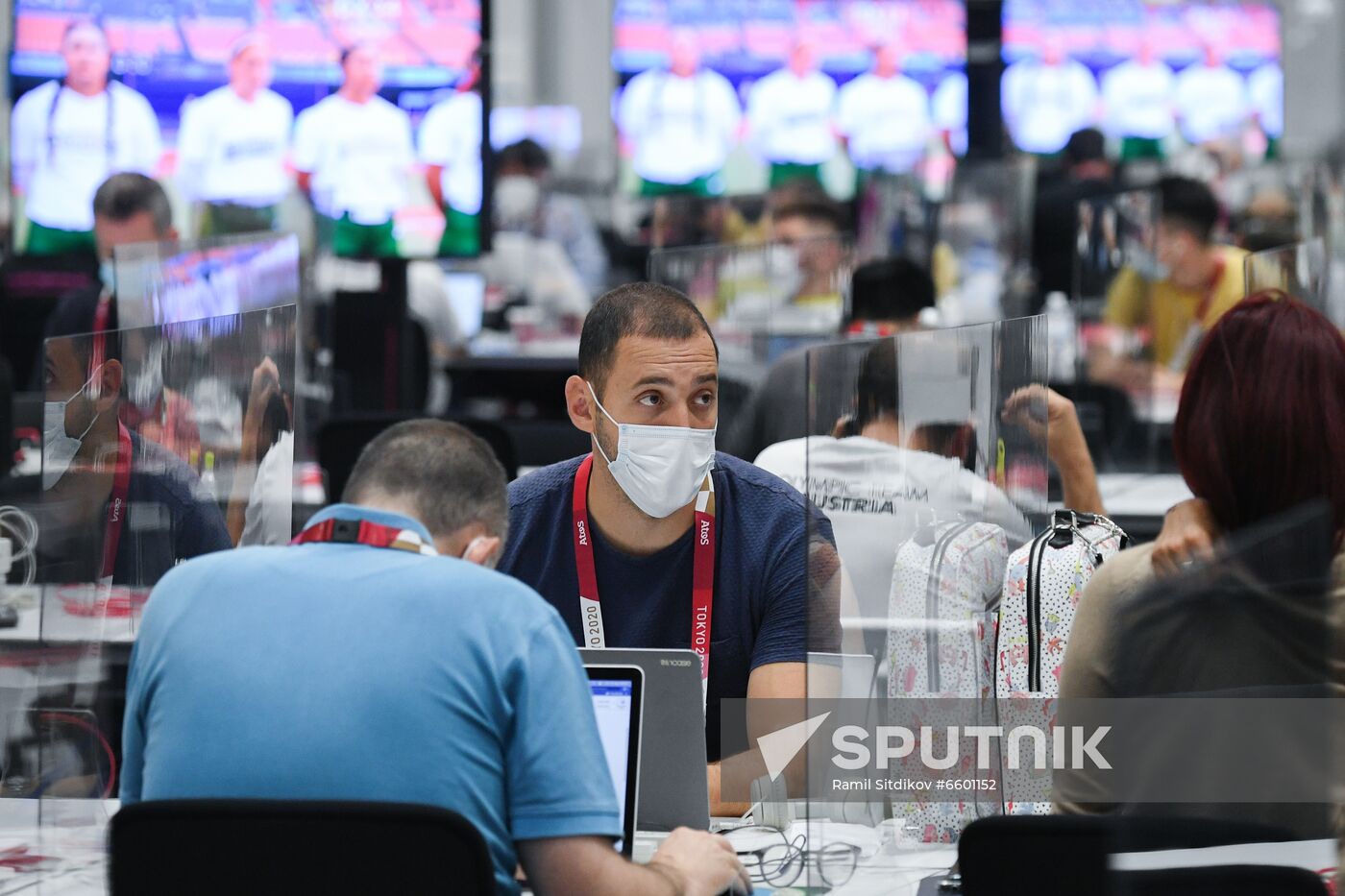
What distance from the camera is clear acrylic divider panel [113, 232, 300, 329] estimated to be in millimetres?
2824

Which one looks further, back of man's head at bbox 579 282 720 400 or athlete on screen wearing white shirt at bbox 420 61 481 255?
athlete on screen wearing white shirt at bbox 420 61 481 255

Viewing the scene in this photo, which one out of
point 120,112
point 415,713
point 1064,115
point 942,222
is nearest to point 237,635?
point 415,713

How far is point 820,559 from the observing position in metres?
2.01

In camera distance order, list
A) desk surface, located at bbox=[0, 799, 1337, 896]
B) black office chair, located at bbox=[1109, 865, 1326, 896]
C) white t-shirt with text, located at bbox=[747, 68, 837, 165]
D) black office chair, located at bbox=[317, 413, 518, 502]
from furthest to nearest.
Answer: white t-shirt with text, located at bbox=[747, 68, 837, 165] < black office chair, located at bbox=[317, 413, 518, 502] < desk surface, located at bbox=[0, 799, 1337, 896] < black office chair, located at bbox=[1109, 865, 1326, 896]

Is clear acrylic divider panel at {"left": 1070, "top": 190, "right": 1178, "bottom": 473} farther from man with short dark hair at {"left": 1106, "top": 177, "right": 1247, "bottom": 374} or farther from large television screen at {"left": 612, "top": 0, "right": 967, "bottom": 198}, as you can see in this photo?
large television screen at {"left": 612, "top": 0, "right": 967, "bottom": 198}

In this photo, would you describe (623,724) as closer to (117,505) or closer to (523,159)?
(117,505)

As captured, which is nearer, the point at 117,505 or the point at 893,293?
the point at 117,505

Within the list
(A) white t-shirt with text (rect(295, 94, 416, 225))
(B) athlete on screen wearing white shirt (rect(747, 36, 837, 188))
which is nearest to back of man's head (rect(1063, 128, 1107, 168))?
(B) athlete on screen wearing white shirt (rect(747, 36, 837, 188))

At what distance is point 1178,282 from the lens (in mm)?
→ 5434

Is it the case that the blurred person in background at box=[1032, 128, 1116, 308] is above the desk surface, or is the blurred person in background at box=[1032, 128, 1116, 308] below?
above

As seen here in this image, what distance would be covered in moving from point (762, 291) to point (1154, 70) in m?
6.20

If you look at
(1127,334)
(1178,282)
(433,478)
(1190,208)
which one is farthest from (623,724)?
(1190,208)

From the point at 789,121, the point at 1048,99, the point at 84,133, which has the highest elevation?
the point at 1048,99

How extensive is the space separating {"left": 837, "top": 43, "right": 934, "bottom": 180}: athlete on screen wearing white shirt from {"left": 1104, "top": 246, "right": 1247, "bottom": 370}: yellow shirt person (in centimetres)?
366
